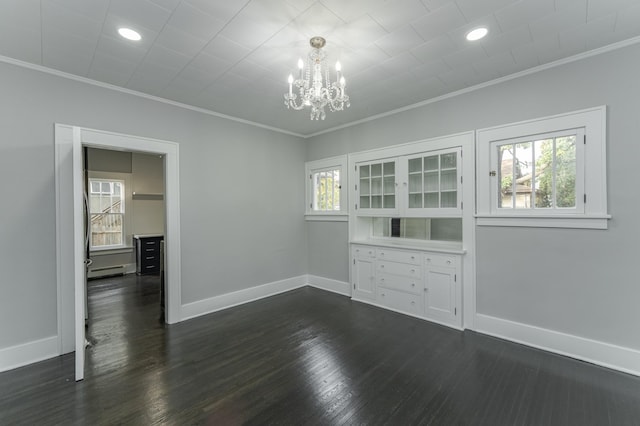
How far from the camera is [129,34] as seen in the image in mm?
2197

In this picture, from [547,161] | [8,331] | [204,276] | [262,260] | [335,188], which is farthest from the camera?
[335,188]

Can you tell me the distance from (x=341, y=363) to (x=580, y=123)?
10.6ft

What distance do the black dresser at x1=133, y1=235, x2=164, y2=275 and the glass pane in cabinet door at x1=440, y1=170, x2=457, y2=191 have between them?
241 inches

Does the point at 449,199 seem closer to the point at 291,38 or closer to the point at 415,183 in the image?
the point at 415,183

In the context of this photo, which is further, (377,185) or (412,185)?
(377,185)

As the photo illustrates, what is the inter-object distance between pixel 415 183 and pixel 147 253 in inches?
234

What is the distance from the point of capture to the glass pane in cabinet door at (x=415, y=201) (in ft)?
12.6

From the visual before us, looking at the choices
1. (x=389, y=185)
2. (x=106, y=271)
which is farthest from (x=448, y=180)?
(x=106, y=271)

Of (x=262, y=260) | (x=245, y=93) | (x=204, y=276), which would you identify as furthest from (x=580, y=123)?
(x=204, y=276)

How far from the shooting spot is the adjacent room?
204 centimetres

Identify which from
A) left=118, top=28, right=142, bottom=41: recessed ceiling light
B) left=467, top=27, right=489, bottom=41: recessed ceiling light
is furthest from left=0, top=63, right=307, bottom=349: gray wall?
left=467, top=27, right=489, bottom=41: recessed ceiling light

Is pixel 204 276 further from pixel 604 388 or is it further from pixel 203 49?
pixel 604 388

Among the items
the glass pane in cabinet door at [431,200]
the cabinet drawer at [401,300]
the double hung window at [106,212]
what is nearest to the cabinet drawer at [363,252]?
the cabinet drawer at [401,300]

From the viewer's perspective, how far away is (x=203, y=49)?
241 centimetres
